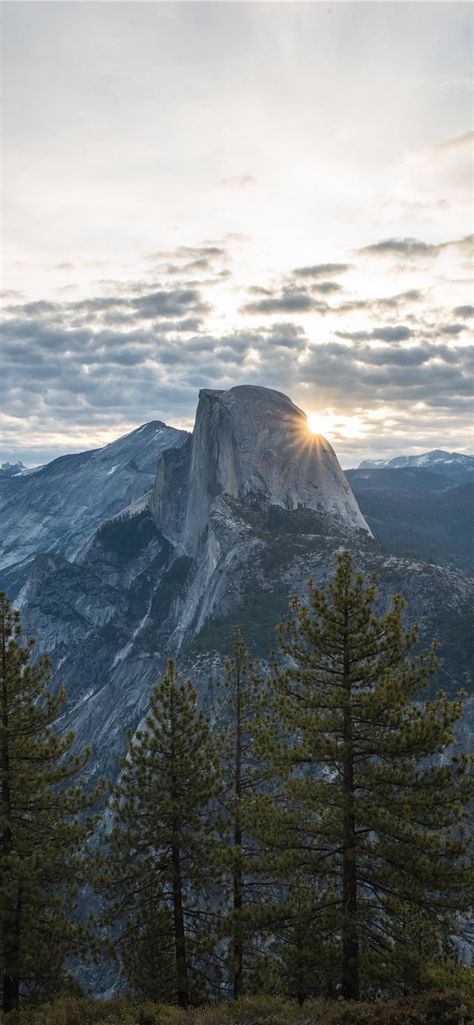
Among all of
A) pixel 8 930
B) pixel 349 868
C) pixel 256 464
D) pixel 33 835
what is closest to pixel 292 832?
pixel 349 868

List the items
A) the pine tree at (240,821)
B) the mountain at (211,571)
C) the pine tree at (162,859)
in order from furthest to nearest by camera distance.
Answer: the mountain at (211,571)
the pine tree at (162,859)
the pine tree at (240,821)

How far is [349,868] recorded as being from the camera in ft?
52.9

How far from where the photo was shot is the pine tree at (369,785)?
15422 millimetres

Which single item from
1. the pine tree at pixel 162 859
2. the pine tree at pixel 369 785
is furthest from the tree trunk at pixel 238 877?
the pine tree at pixel 369 785

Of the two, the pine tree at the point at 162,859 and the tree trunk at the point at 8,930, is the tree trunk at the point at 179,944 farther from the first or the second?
the tree trunk at the point at 8,930

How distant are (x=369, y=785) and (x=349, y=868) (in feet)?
6.95

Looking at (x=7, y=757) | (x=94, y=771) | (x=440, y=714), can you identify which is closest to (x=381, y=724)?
(x=440, y=714)

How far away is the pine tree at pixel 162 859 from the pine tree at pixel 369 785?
310 cm

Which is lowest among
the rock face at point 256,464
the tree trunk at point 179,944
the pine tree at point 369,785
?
the tree trunk at point 179,944

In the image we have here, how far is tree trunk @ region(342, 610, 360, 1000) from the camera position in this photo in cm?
1548

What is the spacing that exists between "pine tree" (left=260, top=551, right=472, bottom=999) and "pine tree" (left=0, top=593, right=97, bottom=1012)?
6.27 meters

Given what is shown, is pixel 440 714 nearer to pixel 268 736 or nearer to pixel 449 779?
pixel 449 779

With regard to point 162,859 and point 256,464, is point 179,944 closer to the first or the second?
point 162,859

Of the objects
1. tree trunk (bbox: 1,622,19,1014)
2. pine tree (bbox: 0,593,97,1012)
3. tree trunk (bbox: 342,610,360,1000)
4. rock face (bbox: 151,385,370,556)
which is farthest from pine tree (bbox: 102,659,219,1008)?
rock face (bbox: 151,385,370,556)
